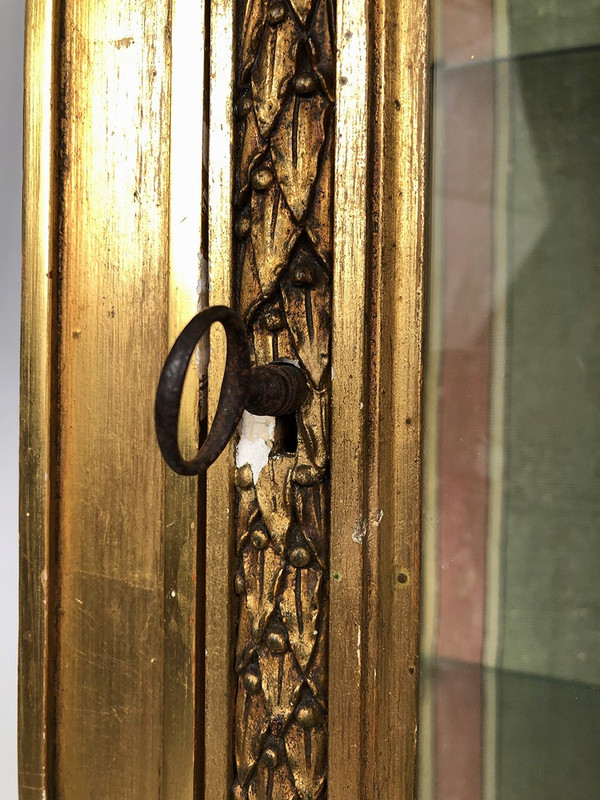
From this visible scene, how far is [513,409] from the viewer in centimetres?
55

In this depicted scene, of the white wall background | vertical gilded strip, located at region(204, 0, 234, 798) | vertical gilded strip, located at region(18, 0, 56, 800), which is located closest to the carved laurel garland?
vertical gilded strip, located at region(204, 0, 234, 798)

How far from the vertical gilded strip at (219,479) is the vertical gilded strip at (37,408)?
149mm

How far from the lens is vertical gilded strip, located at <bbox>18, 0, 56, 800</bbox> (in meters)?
0.67

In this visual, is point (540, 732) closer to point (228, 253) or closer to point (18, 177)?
point (228, 253)

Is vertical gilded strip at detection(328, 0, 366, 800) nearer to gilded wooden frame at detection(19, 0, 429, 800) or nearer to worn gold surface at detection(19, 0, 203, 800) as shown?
gilded wooden frame at detection(19, 0, 429, 800)

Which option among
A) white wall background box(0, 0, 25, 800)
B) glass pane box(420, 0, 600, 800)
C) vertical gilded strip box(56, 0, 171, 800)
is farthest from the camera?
white wall background box(0, 0, 25, 800)

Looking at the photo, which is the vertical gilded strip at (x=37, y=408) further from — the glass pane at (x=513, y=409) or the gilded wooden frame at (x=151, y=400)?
the glass pane at (x=513, y=409)

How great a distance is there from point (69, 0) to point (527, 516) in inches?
21.5

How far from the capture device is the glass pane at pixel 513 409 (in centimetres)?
53

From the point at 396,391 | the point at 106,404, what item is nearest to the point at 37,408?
the point at 106,404

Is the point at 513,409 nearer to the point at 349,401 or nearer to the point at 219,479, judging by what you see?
the point at 349,401

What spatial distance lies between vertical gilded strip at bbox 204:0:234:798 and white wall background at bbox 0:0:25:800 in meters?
0.25

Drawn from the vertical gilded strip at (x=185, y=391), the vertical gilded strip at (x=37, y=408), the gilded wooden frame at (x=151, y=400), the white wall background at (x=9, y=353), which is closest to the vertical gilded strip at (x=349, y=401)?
the gilded wooden frame at (x=151, y=400)

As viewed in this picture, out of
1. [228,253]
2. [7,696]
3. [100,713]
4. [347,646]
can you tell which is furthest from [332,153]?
[7,696]
